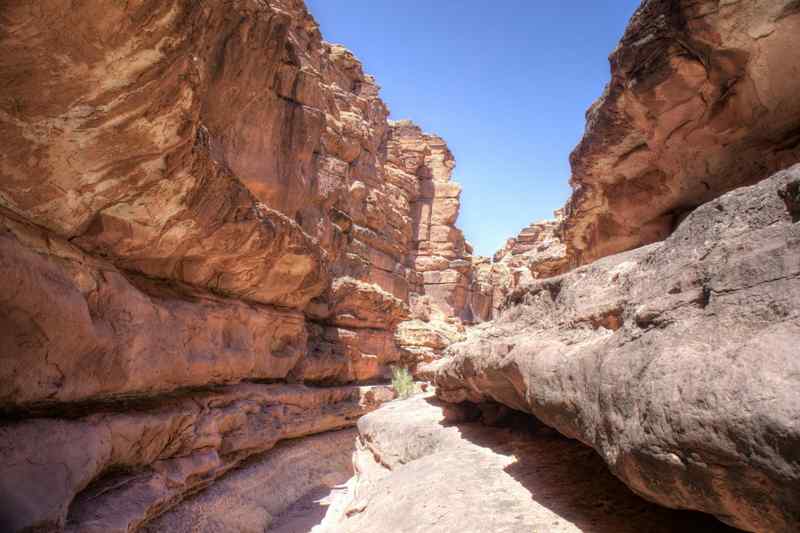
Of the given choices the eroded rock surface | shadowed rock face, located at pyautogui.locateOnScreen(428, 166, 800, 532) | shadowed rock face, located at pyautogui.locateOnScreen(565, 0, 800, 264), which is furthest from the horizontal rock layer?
shadowed rock face, located at pyautogui.locateOnScreen(565, 0, 800, 264)

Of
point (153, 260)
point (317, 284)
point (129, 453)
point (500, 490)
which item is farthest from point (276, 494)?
point (500, 490)

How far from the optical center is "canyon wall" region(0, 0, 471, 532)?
3678 mm

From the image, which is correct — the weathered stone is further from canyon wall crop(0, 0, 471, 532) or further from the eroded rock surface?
the eroded rock surface

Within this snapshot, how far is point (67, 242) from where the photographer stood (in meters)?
4.72

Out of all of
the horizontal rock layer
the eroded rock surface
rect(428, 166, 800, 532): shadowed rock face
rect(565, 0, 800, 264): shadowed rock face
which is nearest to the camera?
rect(428, 166, 800, 532): shadowed rock face

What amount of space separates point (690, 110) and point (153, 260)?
24.0ft

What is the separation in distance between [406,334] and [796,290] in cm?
1527

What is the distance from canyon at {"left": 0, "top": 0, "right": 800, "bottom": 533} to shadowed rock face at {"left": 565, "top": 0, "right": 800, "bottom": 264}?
0.08 feet

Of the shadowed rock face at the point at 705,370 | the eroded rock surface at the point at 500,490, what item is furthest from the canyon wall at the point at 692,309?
the eroded rock surface at the point at 500,490

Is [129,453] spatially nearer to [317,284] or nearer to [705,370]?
[317,284]

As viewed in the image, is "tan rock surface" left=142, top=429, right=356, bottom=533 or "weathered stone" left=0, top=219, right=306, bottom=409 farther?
"tan rock surface" left=142, top=429, right=356, bottom=533

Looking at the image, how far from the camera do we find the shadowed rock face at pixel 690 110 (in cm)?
400

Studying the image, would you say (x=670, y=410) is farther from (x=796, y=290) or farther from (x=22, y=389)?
(x=22, y=389)

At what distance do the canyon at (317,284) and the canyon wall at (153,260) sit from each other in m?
0.03
